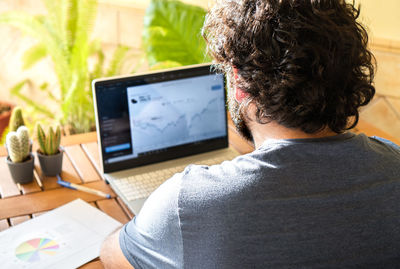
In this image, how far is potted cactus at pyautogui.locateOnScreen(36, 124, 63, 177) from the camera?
1525 mm

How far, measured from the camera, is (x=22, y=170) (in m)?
1.50

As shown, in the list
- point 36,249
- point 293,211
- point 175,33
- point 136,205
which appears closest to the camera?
point 293,211

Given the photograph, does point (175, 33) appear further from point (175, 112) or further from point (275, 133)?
point (275, 133)

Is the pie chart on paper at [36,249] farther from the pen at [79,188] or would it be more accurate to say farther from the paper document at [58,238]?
the pen at [79,188]

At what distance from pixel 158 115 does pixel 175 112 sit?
0.20ft

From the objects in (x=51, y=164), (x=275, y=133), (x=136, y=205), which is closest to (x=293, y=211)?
(x=275, y=133)

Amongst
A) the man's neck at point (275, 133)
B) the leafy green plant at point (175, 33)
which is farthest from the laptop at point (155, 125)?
the leafy green plant at point (175, 33)

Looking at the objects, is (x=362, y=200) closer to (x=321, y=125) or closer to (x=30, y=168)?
(x=321, y=125)

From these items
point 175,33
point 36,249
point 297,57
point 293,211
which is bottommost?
point 36,249

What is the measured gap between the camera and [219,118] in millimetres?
1719

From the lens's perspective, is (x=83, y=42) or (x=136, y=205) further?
(x=83, y=42)

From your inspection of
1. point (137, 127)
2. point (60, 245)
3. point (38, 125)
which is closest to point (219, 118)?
point (137, 127)

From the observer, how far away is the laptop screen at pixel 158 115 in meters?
1.52

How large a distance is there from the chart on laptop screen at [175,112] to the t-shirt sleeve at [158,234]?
55 cm
